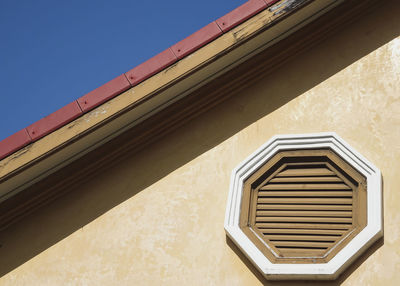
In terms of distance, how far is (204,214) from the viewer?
425 cm

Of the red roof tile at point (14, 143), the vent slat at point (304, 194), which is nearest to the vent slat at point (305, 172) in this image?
the vent slat at point (304, 194)

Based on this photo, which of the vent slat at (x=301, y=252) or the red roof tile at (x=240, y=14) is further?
the red roof tile at (x=240, y=14)

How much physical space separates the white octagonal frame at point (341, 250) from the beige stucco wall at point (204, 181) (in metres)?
0.08

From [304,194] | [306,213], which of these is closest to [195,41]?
[304,194]

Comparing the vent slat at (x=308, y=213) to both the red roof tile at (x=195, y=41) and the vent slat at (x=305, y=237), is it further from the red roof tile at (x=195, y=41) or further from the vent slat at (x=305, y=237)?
the red roof tile at (x=195, y=41)

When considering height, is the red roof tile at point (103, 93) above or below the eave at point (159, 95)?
above

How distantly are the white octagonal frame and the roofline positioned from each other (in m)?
0.75

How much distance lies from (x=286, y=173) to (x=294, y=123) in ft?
1.31

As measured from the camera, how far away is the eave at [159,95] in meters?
4.23

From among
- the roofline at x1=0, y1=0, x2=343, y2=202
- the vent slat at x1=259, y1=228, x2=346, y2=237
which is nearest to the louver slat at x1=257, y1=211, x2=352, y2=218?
the vent slat at x1=259, y1=228, x2=346, y2=237

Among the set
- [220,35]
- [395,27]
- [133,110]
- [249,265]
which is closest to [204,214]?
[249,265]

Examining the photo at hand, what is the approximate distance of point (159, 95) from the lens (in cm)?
442

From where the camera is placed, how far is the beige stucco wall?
161 inches

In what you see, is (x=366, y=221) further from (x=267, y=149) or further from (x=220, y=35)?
(x=220, y=35)
